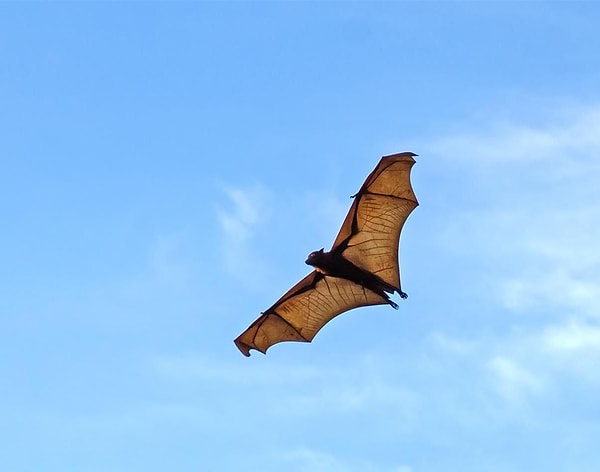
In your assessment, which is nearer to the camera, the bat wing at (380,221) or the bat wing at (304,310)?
the bat wing at (380,221)

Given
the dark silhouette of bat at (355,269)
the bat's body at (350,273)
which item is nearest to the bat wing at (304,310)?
the dark silhouette of bat at (355,269)

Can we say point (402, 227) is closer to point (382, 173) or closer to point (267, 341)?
point (382, 173)

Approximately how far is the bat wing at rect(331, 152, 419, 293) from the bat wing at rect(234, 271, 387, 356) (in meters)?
1.34

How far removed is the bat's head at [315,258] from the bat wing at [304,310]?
186 centimetres

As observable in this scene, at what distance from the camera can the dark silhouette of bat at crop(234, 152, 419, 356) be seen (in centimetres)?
5284

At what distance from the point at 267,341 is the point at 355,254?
196 inches

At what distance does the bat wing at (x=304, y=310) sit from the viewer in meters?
54.9

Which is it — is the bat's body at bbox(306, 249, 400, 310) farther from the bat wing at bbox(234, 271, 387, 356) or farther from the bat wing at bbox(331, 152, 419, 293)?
the bat wing at bbox(234, 271, 387, 356)

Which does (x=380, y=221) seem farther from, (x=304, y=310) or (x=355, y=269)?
(x=304, y=310)

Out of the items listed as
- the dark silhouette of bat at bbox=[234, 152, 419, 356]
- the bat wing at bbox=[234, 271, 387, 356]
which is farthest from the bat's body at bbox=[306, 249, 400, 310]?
the bat wing at bbox=[234, 271, 387, 356]

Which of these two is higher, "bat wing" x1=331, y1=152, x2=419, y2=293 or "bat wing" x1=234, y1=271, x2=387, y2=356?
"bat wing" x1=331, y1=152, x2=419, y2=293

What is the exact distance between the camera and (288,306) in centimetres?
5566

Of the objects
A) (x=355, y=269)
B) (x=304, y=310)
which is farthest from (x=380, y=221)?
Result: (x=304, y=310)

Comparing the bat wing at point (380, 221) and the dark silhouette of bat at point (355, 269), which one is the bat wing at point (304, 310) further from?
the bat wing at point (380, 221)
